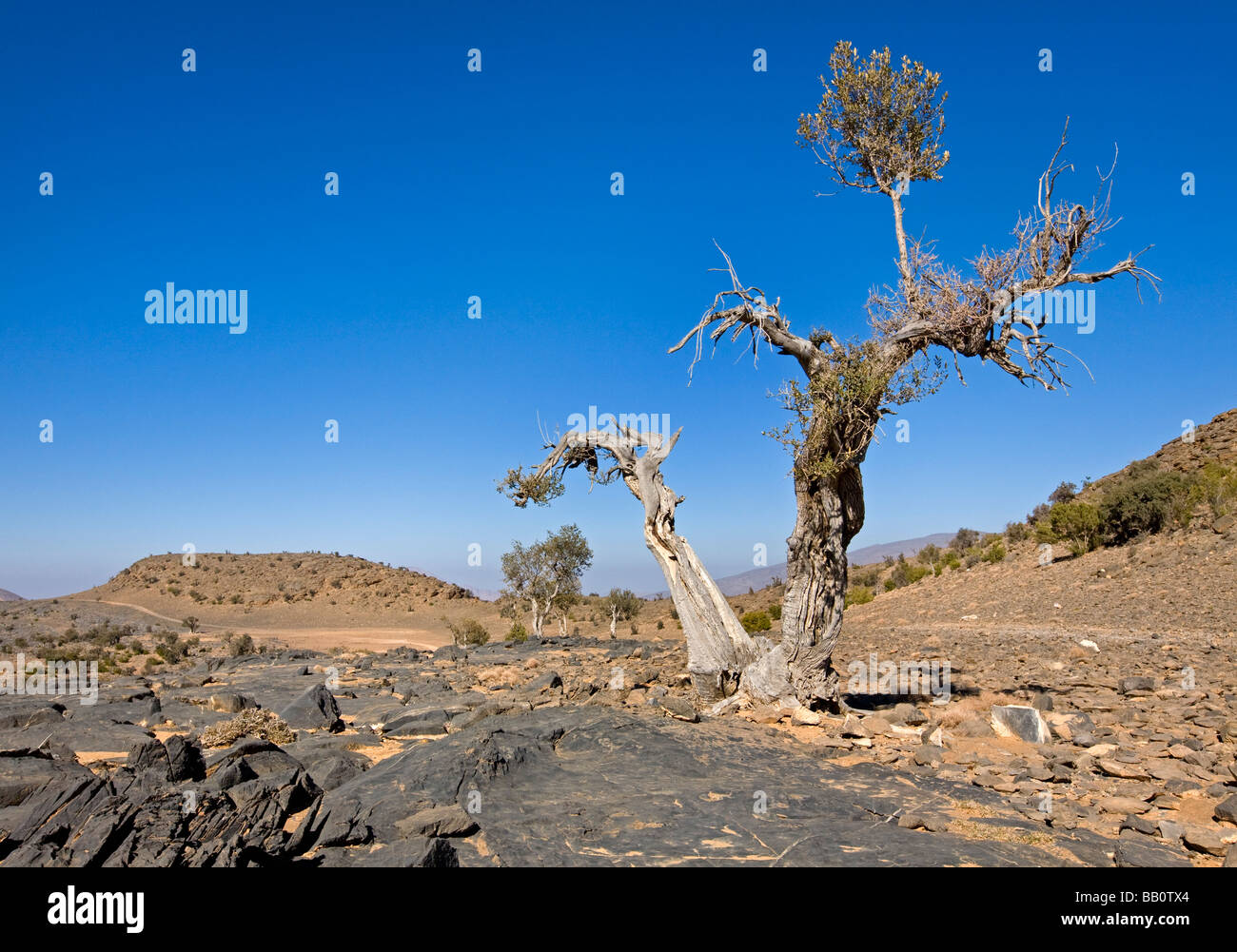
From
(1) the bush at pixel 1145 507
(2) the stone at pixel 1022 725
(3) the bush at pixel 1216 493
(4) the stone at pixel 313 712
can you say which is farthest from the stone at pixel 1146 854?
(1) the bush at pixel 1145 507

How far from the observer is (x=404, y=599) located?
63500 mm

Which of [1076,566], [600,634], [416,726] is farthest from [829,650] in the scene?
[600,634]

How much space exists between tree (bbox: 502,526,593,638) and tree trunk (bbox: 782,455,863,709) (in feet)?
76.6

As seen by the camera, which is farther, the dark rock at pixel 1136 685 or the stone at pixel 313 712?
the stone at pixel 313 712

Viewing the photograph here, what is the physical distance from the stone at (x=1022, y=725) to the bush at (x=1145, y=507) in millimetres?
20383

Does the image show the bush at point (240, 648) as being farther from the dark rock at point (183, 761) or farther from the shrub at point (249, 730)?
the dark rock at point (183, 761)

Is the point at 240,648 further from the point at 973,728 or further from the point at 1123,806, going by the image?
the point at 1123,806

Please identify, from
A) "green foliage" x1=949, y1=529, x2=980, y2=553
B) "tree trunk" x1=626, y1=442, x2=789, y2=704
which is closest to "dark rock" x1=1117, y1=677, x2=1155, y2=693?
"tree trunk" x1=626, y1=442, x2=789, y2=704

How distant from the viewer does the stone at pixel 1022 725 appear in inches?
392

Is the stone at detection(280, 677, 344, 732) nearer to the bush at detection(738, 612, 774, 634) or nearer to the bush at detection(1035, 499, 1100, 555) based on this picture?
the bush at detection(738, 612, 774, 634)

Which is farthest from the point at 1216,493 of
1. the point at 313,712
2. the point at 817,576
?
the point at 313,712

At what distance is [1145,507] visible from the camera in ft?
85.9

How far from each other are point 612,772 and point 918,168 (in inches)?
442
